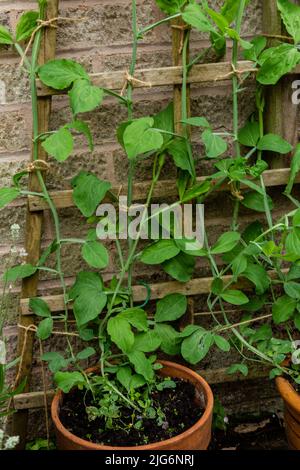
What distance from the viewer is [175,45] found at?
193 cm

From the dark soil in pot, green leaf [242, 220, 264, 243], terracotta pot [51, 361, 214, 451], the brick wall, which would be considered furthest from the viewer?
green leaf [242, 220, 264, 243]

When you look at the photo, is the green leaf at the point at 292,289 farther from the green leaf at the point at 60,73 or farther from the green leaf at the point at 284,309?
the green leaf at the point at 60,73

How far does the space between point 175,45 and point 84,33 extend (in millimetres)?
270

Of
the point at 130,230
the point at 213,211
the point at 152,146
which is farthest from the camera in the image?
the point at 213,211

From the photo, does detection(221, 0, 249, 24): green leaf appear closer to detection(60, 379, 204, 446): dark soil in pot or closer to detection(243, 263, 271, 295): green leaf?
detection(243, 263, 271, 295): green leaf

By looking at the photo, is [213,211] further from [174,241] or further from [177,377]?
[177,377]

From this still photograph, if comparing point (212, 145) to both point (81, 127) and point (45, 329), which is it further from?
point (45, 329)

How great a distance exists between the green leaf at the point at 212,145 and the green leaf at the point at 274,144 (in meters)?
0.21

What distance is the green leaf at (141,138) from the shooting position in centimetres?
175

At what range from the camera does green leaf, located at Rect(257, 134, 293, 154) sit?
201 cm

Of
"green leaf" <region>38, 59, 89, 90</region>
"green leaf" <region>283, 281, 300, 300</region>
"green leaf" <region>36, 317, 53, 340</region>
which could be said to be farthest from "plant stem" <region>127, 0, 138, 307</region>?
"green leaf" <region>283, 281, 300, 300</region>

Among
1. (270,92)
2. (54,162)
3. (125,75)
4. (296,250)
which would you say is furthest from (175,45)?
(296,250)

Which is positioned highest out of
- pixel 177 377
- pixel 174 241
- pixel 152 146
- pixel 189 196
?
pixel 152 146

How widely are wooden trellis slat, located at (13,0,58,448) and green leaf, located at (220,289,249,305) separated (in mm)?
584
